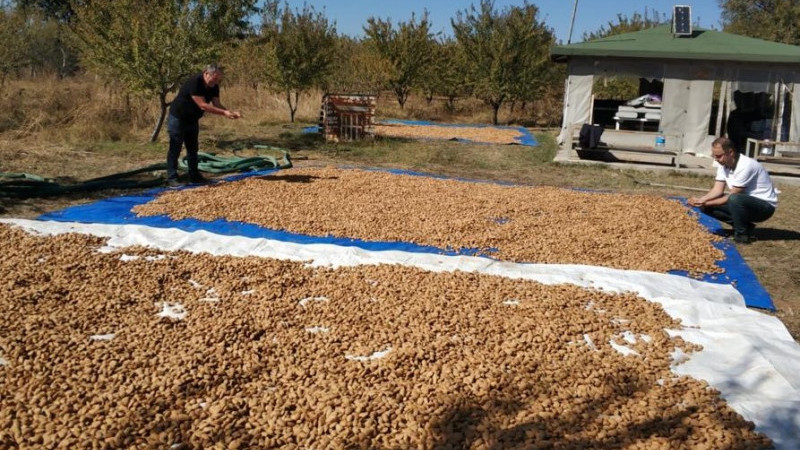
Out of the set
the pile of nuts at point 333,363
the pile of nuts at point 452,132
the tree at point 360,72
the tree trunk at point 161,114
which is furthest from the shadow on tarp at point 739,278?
the tree at point 360,72

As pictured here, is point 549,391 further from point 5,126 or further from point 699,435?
point 5,126

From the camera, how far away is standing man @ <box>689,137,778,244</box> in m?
5.54

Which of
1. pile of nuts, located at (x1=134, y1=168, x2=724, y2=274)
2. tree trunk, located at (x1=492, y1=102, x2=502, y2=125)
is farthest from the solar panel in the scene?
tree trunk, located at (x1=492, y1=102, x2=502, y2=125)

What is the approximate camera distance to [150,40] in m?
10.2

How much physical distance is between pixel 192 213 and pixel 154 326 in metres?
2.77

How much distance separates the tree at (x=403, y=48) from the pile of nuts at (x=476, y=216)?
1353 cm

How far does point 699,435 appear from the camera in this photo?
2514mm

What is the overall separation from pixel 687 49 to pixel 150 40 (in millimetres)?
9870

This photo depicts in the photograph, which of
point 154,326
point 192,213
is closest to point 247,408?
point 154,326

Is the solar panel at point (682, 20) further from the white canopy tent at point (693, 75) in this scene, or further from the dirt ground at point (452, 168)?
the dirt ground at point (452, 168)

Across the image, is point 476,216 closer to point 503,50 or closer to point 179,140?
point 179,140

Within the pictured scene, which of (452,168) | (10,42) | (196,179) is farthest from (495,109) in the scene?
(196,179)

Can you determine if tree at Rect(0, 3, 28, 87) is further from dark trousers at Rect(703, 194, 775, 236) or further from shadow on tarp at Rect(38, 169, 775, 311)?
dark trousers at Rect(703, 194, 775, 236)

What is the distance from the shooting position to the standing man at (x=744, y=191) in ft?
18.2
